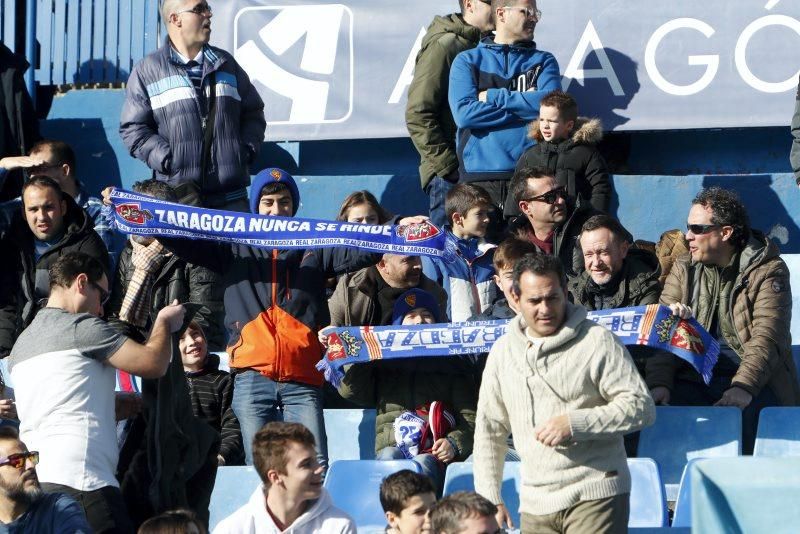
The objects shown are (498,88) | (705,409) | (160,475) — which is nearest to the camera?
(160,475)

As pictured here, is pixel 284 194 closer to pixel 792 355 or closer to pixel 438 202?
pixel 438 202

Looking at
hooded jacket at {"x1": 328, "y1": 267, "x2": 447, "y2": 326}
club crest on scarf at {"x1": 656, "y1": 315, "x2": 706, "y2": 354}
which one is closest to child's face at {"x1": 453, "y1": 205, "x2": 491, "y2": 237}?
hooded jacket at {"x1": 328, "y1": 267, "x2": 447, "y2": 326}

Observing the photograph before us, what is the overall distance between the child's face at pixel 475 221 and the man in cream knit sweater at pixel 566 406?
99.6 inches

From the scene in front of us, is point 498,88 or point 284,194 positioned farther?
point 498,88

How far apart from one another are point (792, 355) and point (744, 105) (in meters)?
2.53

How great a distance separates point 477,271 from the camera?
8.19 meters

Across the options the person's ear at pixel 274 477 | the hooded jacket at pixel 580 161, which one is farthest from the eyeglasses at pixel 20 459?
the hooded jacket at pixel 580 161

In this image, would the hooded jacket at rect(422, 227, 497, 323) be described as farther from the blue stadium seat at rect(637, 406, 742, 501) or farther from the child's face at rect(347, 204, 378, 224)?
the blue stadium seat at rect(637, 406, 742, 501)

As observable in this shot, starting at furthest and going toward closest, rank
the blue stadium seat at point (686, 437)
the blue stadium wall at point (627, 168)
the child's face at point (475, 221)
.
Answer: the blue stadium wall at point (627, 168)
the child's face at point (475, 221)
the blue stadium seat at point (686, 437)

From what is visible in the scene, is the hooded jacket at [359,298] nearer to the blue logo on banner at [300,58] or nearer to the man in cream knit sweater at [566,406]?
the man in cream knit sweater at [566,406]

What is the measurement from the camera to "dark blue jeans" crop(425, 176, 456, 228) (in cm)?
931

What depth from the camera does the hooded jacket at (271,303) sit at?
24.9 feet

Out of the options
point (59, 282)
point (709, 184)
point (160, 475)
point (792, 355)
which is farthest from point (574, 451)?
point (709, 184)

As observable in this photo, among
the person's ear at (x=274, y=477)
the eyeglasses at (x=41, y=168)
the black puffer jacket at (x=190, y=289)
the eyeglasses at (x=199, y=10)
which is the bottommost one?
the person's ear at (x=274, y=477)
